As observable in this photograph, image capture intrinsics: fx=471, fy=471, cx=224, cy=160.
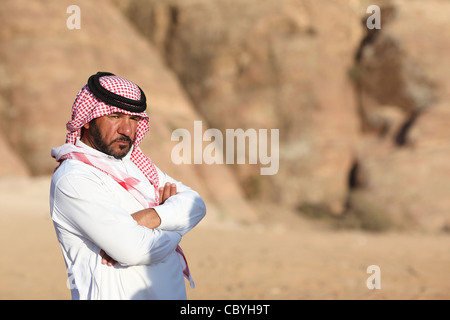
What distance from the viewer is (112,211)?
1.76m

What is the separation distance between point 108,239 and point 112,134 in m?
0.49

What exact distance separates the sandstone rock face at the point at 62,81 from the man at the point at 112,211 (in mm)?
11661

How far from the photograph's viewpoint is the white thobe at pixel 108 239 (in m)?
1.75

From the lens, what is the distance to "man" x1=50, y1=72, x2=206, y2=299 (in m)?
1.76

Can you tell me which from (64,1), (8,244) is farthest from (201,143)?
(8,244)

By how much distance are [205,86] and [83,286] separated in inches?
718

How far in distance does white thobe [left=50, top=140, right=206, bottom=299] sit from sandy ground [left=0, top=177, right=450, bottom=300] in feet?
11.7
